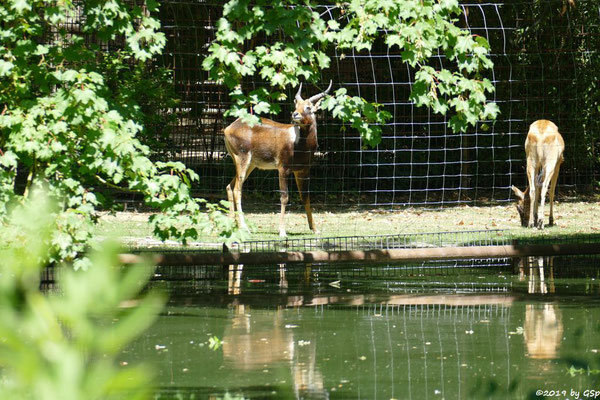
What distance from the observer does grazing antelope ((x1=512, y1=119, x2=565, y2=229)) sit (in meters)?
12.0

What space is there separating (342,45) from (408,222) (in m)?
6.88

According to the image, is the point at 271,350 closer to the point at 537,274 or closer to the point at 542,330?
the point at 542,330

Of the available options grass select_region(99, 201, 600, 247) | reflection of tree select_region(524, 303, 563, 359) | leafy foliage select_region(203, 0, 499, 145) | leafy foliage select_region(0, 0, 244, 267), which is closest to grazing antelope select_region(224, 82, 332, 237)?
grass select_region(99, 201, 600, 247)

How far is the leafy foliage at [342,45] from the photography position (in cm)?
599

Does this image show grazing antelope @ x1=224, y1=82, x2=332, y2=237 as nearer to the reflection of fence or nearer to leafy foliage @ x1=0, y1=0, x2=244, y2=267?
the reflection of fence

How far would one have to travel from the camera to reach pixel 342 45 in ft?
21.1

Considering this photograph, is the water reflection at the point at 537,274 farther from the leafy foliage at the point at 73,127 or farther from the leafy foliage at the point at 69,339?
the leafy foliage at the point at 69,339

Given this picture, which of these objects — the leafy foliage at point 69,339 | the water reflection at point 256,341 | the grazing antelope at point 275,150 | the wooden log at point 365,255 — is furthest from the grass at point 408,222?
the leafy foliage at point 69,339

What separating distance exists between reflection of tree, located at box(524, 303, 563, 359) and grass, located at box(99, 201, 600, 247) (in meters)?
4.28

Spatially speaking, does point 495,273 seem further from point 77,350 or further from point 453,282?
point 77,350

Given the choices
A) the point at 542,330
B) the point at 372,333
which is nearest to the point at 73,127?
the point at 372,333

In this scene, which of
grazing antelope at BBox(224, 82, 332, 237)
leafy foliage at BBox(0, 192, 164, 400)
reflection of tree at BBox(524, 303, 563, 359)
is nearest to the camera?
leafy foliage at BBox(0, 192, 164, 400)

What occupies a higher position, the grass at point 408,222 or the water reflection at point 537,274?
the grass at point 408,222

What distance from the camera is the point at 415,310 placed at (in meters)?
6.77
